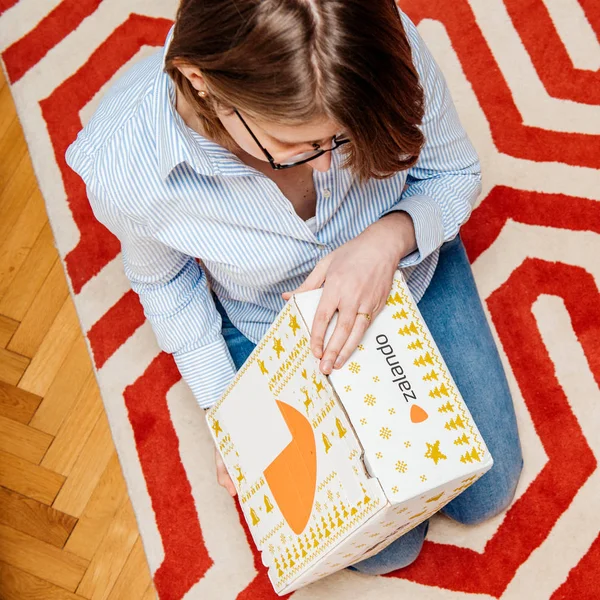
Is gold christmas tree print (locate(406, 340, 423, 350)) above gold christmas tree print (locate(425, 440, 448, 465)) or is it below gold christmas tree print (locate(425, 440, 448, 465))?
above

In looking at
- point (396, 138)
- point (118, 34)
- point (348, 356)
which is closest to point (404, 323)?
point (348, 356)

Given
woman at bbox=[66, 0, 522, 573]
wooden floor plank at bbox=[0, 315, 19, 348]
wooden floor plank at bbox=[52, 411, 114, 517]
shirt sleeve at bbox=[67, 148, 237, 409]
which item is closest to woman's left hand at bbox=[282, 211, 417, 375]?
woman at bbox=[66, 0, 522, 573]

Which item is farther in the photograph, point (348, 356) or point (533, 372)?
point (533, 372)

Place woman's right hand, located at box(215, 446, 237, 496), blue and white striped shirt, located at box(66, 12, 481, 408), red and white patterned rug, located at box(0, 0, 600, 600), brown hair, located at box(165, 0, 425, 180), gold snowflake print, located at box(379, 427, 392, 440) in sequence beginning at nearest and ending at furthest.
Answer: brown hair, located at box(165, 0, 425, 180) → gold snowflake print, located at box(379, 427, 392, 440) → blue and white striped shirt, located at box(66, 12, 481, 408) → woman's right hand, located at box(215, 446, 237, 496) → red and white patterned rug, located at box(0, 0, 600, 600)

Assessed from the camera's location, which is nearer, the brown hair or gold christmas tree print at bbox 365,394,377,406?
the brown hair

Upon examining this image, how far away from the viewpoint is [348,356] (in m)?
0.67

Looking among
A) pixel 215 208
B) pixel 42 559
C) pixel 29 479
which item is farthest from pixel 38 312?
pixel 215 208

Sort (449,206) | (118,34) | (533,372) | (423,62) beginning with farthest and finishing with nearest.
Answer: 1. (118,34)
2. (533,372)
3. (449,206)
4. (423,62)

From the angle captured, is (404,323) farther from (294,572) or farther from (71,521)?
(71,521)

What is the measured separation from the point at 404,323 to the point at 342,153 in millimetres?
191

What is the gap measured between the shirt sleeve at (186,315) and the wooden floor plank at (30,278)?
→ 0.42 m

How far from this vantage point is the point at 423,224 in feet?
2.81

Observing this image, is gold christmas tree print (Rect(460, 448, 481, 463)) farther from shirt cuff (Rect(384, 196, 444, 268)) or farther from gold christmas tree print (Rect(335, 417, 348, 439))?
shirt cuff (Rect(384, 196, 444, 268))

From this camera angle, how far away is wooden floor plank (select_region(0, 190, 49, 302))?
1344 mm
